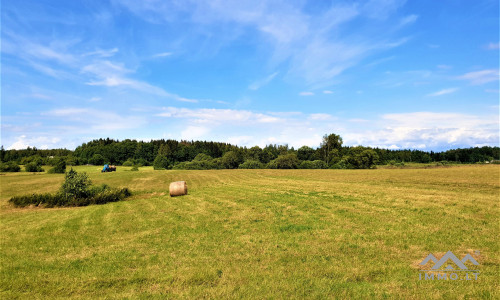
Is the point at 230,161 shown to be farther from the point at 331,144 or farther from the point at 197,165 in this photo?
the point at 331,144

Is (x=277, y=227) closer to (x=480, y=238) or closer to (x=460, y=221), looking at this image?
(x=480, y=238)

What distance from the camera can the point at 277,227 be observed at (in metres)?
14.4

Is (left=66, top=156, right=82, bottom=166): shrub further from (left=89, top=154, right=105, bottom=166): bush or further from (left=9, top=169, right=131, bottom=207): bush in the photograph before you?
(left=9, top=169, right=131, bottom=207): bush

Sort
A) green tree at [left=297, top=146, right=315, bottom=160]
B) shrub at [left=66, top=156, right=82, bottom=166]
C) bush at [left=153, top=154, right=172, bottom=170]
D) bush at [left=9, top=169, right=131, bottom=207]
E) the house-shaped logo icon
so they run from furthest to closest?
green tree at [left=297, top=146, right=315, bottom=160]
shrub at [left=66, top=156, right=82, bottom=166]
bush at [left=153, top=154, right=172, bottom=170]
bush at [left=9, top=169, right=131, bottom=207]
the house-shaped logo icon

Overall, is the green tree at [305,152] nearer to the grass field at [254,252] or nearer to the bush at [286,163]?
the bush at [286,163]

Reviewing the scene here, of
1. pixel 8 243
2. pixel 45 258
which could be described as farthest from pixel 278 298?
pixel 8 243

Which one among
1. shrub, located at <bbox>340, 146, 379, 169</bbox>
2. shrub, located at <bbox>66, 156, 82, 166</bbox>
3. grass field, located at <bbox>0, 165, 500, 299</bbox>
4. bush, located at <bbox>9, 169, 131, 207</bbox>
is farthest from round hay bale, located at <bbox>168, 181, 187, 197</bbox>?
shrub, located at <bbox>66, 156, 82, 166</bbox>

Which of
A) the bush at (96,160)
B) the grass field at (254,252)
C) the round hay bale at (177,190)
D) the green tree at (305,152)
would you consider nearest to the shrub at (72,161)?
the bush at (96,160)

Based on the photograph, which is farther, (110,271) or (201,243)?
(201,243)

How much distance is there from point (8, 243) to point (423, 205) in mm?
27126

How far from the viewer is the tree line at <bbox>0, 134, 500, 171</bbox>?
11144 cm

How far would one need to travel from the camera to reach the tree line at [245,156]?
111438 millimetres

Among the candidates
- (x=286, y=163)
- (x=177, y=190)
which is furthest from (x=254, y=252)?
(x=286, y=163)

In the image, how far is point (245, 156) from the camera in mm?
145625
